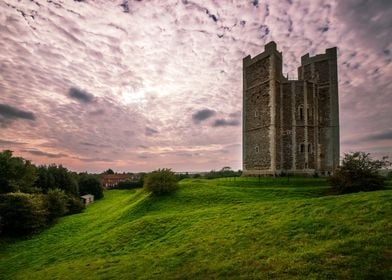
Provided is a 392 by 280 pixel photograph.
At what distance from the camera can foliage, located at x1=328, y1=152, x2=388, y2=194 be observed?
54.8ft

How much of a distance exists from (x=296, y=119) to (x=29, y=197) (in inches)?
1299

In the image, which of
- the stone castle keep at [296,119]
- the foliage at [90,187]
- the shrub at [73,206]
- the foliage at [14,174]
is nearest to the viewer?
the stone castle keep at [296,119]

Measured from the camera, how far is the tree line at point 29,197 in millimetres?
24719

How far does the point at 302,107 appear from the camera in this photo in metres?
29.3

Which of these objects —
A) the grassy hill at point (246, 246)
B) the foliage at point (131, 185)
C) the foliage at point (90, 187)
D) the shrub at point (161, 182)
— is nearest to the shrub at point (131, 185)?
the foliage at point (131, 185)

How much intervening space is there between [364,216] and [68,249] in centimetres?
1765

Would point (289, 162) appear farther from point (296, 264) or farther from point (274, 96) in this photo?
point (296, 264)

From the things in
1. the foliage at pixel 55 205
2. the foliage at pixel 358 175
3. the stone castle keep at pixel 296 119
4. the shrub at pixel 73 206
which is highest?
the stone castle keep at pixel 296 119

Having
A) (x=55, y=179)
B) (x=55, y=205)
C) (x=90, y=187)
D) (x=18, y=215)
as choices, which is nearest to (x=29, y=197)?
(x=18, y=215)

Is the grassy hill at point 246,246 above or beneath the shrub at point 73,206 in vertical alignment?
above

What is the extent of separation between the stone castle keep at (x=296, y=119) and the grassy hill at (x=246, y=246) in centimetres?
1099

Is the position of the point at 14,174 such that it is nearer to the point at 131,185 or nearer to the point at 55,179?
the point at 55,179

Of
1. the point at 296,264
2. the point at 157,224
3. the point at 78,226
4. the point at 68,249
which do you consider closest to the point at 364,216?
the point at 296,264

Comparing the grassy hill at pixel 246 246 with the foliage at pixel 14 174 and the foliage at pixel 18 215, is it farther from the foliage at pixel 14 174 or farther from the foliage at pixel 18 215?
the foliage at pixel 14 174
